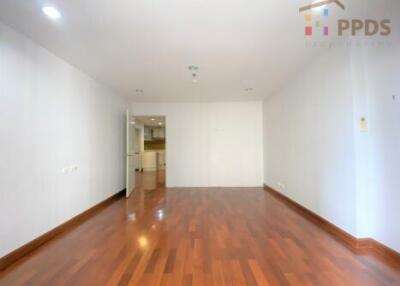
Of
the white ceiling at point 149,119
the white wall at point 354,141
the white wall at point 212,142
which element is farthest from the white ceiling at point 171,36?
the white ceiling at point 149,119

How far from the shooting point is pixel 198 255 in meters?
2.47

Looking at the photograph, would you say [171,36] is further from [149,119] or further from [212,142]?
[149,119]

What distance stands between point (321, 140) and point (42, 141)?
3.86 metres

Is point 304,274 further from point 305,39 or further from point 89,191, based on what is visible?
point 89,191

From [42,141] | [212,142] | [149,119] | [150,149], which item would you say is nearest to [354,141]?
[42,141]

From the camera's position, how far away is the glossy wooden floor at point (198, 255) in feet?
6.71

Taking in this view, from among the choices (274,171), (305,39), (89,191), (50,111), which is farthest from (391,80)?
(89,191)

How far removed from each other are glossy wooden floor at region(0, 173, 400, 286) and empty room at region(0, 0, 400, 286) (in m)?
0.02

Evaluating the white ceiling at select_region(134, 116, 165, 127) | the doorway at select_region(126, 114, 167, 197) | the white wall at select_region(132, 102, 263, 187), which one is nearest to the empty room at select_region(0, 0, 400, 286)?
the white wall at select_region(132, 102, 263, 187)

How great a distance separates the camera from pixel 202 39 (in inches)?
109

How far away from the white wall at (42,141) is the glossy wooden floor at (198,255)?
0.44 metres

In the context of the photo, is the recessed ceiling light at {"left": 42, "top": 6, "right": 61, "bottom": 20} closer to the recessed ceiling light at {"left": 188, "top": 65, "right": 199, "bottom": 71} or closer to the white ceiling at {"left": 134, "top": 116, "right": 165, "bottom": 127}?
the recessed ceiling light at {"left": 188, "top": 65, "right": 199, "bottom": 71}

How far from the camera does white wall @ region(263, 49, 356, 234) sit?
279cm

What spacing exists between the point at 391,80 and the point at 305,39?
1.03 metres
